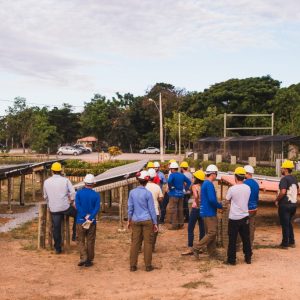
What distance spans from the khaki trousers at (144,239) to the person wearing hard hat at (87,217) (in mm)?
823

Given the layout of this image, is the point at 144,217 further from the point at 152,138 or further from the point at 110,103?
the point at 110,103

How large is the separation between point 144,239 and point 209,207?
145 centimetres

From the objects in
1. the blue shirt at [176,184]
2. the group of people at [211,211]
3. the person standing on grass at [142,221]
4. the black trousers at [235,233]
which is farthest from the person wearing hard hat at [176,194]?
the person standing on grass at [142,221]

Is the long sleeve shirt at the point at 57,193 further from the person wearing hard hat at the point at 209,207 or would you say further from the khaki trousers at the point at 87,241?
the person wearing hard hat at the point at 209,207

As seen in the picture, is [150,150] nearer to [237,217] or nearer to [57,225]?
[57,225]

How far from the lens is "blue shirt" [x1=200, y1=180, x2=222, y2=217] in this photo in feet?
28.9

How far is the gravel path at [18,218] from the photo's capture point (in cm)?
1311

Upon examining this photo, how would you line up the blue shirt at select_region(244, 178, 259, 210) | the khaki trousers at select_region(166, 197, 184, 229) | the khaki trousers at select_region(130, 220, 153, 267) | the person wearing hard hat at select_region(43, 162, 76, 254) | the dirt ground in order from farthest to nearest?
1. the khaki trousers at select_region(166, 197, 184, 229)
2. the person wearing hard hat at select_region(43, 162, 76, 254)
3. the blue shirt at select_region(244, 178, 259, 210)
4. the khaki trousers at select_region(130, 220, 153, 267)
5. the dirt ground

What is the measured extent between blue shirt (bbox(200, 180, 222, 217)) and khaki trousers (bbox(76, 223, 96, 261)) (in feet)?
6.64

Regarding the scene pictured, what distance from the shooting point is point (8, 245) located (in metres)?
10.6

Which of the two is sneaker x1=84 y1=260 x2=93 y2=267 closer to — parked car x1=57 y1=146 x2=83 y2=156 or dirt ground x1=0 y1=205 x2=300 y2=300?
dirt ground x1=0 y1=205 x2=300 y2=300

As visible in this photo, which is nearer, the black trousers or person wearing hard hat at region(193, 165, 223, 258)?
the black trousers

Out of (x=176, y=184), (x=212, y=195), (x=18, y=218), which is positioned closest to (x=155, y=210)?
(x=212, y=195)

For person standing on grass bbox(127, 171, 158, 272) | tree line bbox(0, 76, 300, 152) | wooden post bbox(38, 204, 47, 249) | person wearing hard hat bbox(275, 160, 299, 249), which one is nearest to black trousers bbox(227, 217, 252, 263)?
person standing on grass bbox(127, 171, 158, 272)
